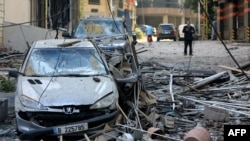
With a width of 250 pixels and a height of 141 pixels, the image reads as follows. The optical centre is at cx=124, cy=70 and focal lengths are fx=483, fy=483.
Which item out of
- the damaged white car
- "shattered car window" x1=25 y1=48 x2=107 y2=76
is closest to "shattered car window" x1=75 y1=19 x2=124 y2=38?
"shattered car window" x1=25 y1=48 x2=107 y2=76

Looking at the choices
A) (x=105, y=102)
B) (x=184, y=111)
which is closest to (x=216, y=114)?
(x=184, y=111)

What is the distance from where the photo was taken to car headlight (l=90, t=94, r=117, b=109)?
7.54 m

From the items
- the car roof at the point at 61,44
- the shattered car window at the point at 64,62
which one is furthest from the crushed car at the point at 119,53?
the car roof at the point at 61,44

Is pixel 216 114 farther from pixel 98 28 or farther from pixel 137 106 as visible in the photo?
pixel 98 28

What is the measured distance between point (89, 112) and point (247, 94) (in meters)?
4.86

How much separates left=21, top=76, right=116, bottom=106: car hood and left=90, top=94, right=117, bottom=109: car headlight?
0.20 ft

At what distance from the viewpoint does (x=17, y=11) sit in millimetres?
23781

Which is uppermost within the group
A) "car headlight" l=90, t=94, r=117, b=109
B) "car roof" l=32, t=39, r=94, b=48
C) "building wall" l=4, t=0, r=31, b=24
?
"building wall" l=4, t=0, r=31, b=24

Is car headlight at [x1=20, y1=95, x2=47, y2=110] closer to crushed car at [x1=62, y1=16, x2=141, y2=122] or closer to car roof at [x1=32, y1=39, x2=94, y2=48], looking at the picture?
crushed car at [x1=62, y1=16, x2=141, y2=122]

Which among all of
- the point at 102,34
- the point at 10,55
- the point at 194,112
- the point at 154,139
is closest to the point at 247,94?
the point at 194,112

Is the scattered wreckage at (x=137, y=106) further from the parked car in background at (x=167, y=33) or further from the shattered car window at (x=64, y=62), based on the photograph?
the parked car in background at (x=167, y=33)

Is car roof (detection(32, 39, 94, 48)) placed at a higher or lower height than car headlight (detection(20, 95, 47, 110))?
higher

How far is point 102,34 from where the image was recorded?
15.8 meters

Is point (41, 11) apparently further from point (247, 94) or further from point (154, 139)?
point (154, 139)
